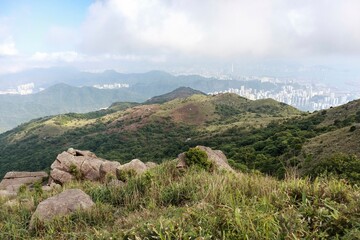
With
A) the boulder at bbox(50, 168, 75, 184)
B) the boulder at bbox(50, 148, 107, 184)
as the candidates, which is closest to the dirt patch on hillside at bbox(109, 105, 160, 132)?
the boulder at bbox(50, 148, 107, 184)

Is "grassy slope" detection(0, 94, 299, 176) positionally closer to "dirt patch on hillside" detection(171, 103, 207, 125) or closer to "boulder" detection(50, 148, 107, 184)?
"dirt patch on hillside" detection(171, 103, 207, 125)

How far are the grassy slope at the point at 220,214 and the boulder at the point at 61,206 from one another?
0.31 m

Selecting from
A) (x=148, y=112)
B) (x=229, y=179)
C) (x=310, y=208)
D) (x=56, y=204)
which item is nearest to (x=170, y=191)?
(x=229, y=179)

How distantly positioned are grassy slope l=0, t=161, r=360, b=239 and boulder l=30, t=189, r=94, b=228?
313 millimetres

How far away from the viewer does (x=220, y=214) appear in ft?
14.5

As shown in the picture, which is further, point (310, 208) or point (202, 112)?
point (202, 112)

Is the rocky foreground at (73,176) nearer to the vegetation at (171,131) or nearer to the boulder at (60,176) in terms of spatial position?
the boulder at (60,176)

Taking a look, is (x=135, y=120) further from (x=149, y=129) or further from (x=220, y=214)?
(x=220, y=214)

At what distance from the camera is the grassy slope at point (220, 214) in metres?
3.90

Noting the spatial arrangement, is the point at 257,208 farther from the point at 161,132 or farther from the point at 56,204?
the point at 161,132

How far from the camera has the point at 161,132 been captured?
155000 mm

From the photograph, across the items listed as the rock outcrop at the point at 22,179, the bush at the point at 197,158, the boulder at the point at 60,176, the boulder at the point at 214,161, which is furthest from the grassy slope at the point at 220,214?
the rock outcrop at the point at 22,179

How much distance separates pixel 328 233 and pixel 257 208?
108 cm

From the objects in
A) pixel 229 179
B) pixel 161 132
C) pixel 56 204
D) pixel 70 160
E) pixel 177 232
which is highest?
pixel 177 232
